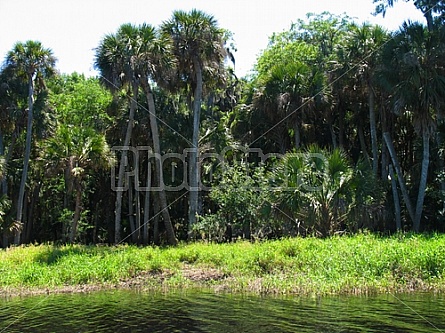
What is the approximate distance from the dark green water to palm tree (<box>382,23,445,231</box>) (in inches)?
516

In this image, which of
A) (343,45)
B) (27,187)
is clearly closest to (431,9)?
(343,45)

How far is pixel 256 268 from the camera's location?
18344 mm

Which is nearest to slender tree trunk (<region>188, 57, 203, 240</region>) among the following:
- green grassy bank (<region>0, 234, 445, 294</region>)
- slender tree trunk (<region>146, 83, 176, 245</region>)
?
slender tree trunk (<region>146, 83, 176, 245</region>)

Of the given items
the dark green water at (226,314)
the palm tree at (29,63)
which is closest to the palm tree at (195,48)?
the palm tree at (29,63)

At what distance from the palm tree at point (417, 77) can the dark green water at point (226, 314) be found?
13118 millimetres

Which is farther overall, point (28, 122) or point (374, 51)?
point (28, 122)

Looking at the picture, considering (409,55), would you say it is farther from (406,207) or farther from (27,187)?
(27,187)

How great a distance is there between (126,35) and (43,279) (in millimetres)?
14895

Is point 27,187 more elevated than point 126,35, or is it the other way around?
point 126,35

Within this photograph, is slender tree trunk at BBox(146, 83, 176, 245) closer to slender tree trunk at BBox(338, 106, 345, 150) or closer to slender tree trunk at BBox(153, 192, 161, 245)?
slender tree trunk at BBox(153, 192, 161, 245)

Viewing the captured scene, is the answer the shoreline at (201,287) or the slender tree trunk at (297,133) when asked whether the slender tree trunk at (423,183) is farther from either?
the shoreline at (201,287)

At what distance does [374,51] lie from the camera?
91.7 feet

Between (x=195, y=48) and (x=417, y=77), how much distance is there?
40.4 feet

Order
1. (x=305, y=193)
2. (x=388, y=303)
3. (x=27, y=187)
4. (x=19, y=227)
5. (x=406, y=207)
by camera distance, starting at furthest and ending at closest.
Result: 1. (x=27, y=187)
2. (x=19, y=227)
3. (x=406, y=207)
4. (x=305, y=193)
5. (x=388, y=303)
